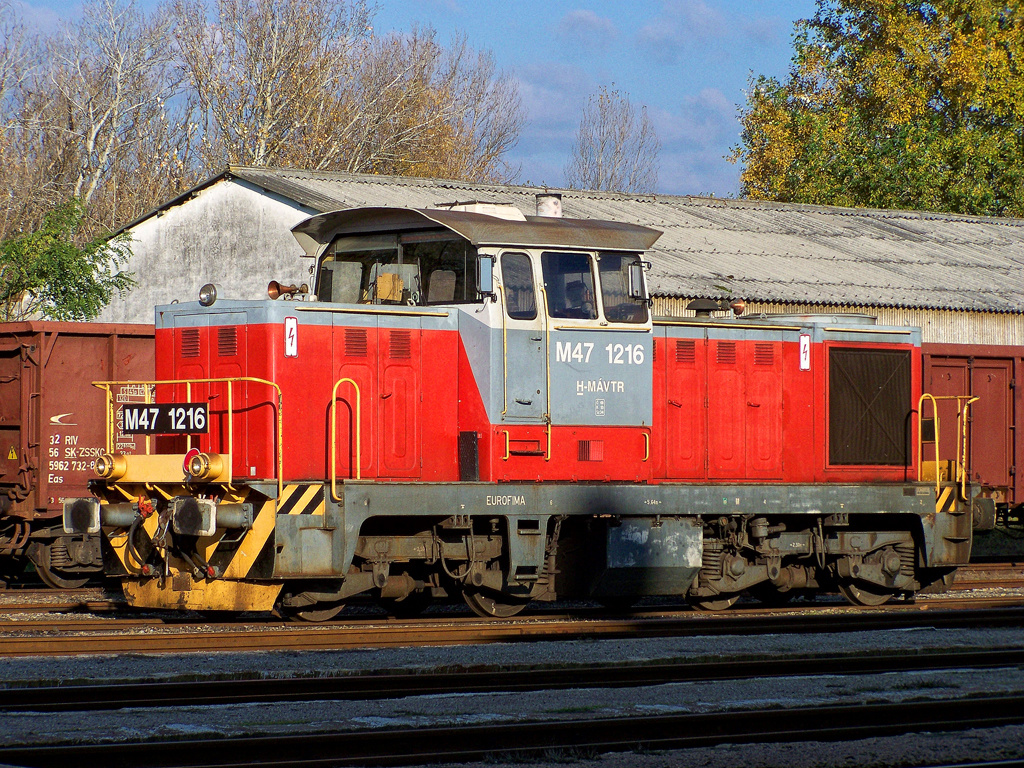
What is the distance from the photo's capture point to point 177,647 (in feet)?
29.0

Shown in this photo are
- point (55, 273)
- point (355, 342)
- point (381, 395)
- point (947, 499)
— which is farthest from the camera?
point (55, 273)

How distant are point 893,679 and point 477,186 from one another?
760 inches

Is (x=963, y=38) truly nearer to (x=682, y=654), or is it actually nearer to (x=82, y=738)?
(x=682, y=654)

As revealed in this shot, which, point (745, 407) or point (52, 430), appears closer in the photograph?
point (745, 407)

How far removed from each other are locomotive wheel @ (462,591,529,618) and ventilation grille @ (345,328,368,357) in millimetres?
2338

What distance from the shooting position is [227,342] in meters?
9.82

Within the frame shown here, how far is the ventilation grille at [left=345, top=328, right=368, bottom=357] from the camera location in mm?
9969

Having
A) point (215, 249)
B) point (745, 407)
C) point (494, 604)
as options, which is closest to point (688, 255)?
point (215, 249)

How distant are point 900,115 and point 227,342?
1442 inches

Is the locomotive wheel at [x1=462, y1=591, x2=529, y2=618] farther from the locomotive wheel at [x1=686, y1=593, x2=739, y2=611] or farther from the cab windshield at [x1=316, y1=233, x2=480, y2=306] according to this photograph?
the cab windshield at [x1=316, y1=233, x2=480, y2=306]

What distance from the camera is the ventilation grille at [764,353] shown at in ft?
38.3

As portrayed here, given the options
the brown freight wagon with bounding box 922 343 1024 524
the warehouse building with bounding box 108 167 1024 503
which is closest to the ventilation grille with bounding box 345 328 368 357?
the warehouse building with bounding box 108 167 1024 503

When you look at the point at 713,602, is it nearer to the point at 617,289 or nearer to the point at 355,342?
the point at 617,289

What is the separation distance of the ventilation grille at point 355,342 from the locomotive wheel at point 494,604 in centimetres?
234
